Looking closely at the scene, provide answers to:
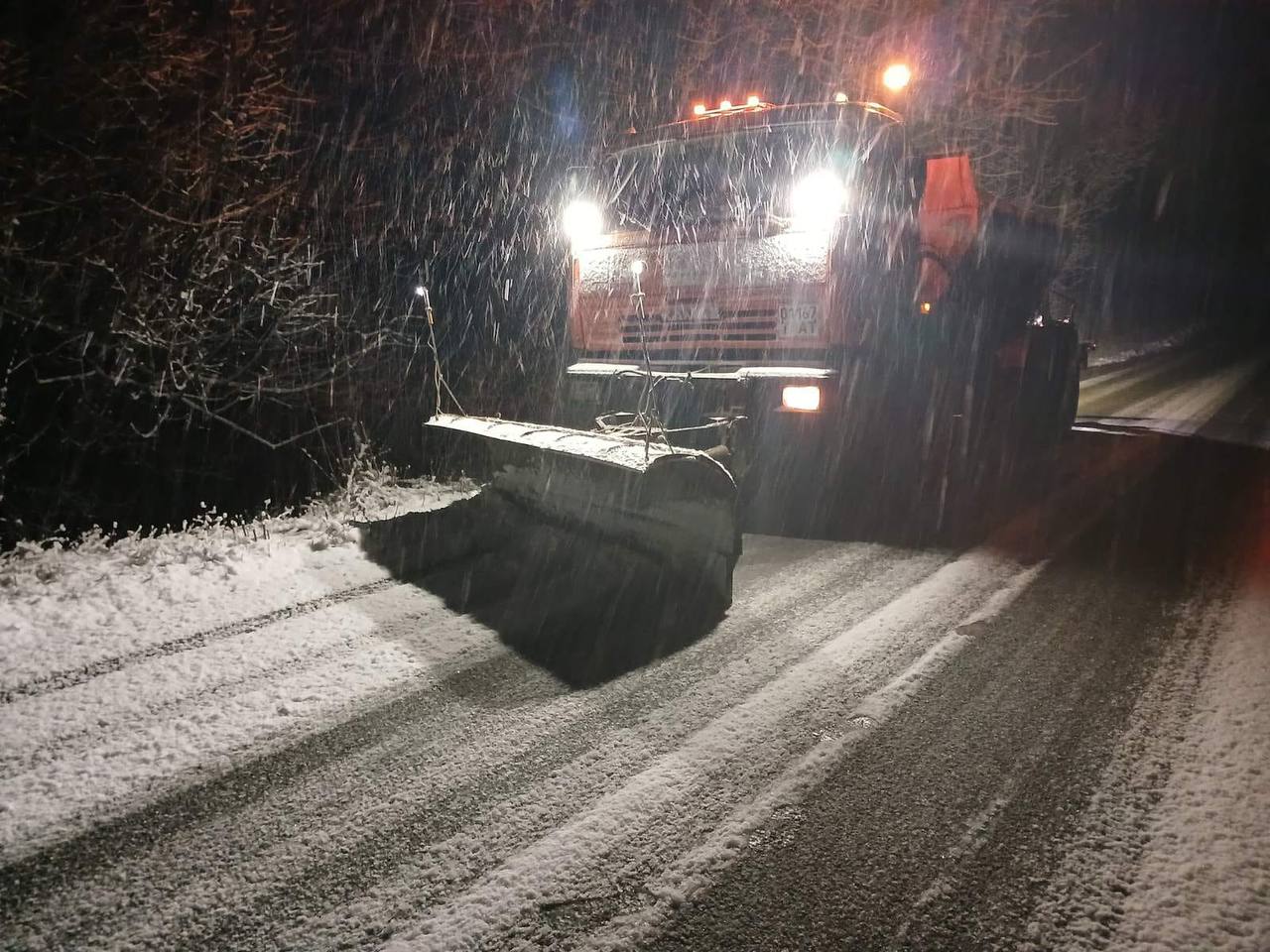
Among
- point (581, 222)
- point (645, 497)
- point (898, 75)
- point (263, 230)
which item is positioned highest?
point (898, 75)

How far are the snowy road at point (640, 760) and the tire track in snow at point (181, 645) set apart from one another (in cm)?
2

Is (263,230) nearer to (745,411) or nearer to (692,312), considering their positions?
(692,312)

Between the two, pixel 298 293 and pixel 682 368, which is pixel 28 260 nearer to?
pixel 298 293

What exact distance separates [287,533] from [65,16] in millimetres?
3518

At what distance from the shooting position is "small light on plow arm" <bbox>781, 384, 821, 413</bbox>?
18.0 ft

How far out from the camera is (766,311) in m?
5.72

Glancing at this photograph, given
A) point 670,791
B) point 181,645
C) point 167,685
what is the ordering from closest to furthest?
point 670,791 → point 167,685 → point 181,645

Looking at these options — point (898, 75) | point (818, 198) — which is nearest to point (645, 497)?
point (818, 198)

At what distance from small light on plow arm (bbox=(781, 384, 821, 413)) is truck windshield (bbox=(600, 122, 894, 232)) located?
1.29 m

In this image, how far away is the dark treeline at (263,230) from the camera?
4.84 metres

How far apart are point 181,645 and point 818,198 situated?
4.86 m

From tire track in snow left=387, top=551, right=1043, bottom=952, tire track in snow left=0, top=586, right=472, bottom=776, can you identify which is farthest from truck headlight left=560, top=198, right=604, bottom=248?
tire track in snow left=387, top=551, right=1043, bottom=952

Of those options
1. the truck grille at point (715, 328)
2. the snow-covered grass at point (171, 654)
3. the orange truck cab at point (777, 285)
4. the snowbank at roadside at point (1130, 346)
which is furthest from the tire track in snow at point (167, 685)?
the snowbank at roadside at point (1130, 346)

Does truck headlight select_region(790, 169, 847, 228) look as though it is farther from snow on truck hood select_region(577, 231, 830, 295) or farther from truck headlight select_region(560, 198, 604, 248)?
truck headlight select_region(560, 198, 604, 248)
